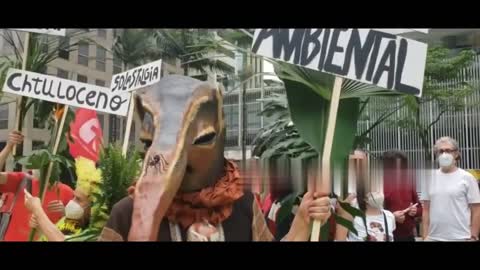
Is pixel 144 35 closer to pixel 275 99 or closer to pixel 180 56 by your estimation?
pixel 180 56

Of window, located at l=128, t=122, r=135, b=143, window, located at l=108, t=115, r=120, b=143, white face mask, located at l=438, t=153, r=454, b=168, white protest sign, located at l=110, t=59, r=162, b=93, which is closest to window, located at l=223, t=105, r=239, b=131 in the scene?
white protest sign, located at l=110, t=59, r=162, b=93

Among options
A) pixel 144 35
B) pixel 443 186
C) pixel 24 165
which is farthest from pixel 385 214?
pixel 24 165

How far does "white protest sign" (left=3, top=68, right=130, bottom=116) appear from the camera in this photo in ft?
14.4

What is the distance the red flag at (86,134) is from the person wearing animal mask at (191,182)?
407mm

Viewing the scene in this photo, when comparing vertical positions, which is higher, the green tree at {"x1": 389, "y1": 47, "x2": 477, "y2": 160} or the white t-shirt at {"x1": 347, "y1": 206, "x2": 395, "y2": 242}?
the green tree at {"x1": 389, "y1": 47, "x2": 477, "y2": 160}

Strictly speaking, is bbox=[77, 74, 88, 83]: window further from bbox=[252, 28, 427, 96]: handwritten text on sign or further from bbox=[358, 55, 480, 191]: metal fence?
bbox=[358, 55, 480, 191]: metal fence

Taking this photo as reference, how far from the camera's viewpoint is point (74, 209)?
14.4 ft

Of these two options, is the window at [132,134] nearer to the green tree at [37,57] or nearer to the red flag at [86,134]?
the red flag at [86,134]

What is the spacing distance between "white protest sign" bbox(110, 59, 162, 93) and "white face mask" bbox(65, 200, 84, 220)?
89 cm

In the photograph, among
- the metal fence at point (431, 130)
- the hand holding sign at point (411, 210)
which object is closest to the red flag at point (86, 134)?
the metal fence at point (431, 130)

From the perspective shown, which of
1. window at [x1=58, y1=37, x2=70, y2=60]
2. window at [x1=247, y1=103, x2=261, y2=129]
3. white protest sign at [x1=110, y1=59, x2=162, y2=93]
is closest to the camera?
window at [x1=247, y1=103, x2=261, y2=129]

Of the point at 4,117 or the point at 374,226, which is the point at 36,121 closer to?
the point at 4,117

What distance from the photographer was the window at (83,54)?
439 cm

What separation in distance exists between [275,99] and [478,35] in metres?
1.50
